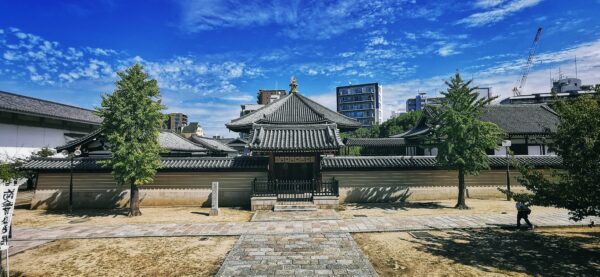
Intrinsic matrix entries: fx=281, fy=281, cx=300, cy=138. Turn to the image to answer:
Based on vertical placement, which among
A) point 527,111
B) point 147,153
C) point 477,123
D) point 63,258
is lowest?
point 63,258

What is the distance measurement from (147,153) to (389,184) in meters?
16.0

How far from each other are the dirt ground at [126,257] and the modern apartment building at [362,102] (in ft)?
317

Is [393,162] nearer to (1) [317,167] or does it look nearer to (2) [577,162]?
(1) [317,167]

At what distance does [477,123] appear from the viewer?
639 inches

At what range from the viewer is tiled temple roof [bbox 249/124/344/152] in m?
18.1

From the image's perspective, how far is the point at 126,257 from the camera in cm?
988

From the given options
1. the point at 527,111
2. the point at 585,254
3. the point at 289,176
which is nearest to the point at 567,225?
the point at 585,254

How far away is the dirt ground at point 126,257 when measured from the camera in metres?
8.72

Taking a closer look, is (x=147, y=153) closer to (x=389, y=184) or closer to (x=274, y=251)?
(x=274, y=251)

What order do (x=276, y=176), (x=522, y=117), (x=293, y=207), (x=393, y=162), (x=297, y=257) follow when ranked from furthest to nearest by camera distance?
(x=522, y=117) → (x=393, y=162) → (x=276, y=176) → (x=293, y=207) → (x=297, y=257)

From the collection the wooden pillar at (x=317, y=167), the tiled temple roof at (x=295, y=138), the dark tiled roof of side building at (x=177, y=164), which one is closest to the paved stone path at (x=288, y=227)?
the tiled temple roof at (x=295, y=138)

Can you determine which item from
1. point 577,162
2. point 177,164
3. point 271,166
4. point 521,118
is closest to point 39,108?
point 177,164

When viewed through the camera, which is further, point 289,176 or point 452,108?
point 289,176

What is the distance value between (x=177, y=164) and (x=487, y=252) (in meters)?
18.2
